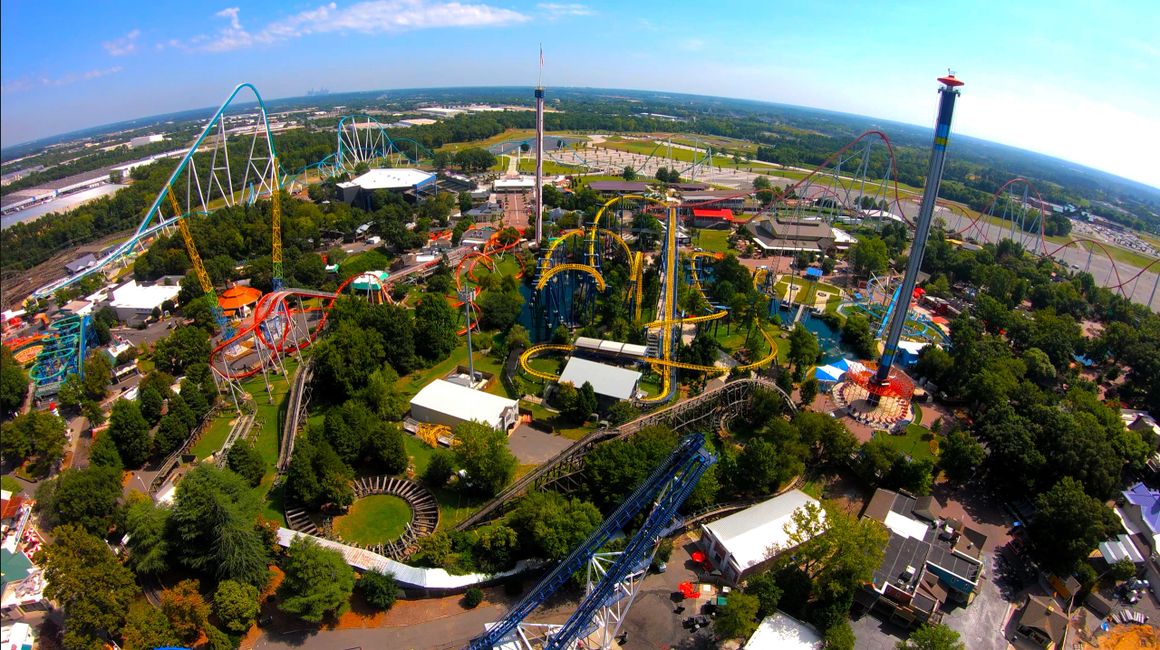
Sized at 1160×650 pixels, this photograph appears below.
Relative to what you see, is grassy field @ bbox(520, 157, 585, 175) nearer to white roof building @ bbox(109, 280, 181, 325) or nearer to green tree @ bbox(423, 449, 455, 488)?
white roof building @ bbox(109, 280, 181, 325)

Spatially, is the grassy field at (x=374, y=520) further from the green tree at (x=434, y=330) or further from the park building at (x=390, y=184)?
the park building at (x=390, y=184)

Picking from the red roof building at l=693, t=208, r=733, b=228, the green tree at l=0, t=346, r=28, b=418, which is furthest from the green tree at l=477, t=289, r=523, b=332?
the red roof building at l=693, t=208, r=733, b=228

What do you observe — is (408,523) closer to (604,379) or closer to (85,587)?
(85,587)

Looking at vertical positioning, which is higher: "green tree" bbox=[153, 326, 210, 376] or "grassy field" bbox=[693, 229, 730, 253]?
"grassy field" bbox=[693, 229, 730, 253]

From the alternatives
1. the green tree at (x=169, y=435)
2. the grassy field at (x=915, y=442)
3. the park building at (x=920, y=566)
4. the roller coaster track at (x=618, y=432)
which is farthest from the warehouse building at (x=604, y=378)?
the green tree at (x=169, y=435)

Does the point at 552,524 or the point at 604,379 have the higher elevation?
the point at 604,379

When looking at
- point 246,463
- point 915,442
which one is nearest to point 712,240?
point 915,442

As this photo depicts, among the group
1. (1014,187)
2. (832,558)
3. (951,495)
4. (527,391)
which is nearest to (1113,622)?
(951,495)
